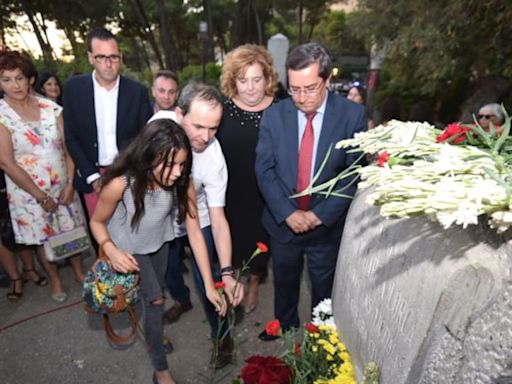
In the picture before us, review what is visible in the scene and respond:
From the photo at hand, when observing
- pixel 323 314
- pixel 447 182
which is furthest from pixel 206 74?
pixel 447 182

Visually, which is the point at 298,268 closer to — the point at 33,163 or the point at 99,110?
the point at 99,110

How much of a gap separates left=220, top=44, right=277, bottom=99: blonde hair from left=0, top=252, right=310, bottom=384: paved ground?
182 cm

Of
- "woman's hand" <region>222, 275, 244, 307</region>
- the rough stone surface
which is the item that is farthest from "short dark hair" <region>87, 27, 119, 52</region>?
the rough stone surface

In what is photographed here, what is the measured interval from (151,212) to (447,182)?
1540 millimetres

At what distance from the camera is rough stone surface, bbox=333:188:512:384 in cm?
85

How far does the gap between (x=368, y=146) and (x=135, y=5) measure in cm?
2182

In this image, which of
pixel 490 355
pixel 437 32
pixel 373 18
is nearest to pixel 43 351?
pixel 490 355

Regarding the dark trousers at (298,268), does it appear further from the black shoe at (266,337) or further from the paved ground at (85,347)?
the paved ground at (85,347)

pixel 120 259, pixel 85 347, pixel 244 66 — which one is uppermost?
pixel 244 66

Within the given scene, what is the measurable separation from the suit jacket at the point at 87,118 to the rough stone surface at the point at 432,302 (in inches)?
94.7

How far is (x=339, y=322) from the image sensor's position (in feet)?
5.60

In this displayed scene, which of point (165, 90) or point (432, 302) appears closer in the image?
point (432, 302)

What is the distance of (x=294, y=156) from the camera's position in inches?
97.7

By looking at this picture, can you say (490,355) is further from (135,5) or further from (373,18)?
(135,5)
